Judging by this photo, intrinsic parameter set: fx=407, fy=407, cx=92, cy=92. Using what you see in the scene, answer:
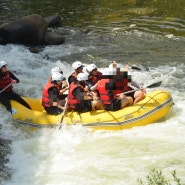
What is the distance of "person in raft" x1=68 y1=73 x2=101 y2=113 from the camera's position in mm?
7996

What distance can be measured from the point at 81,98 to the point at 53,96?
0.57 meters

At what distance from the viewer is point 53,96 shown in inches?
320

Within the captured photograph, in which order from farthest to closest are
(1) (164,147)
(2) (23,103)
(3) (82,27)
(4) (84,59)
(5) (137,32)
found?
(3) (82,27), (5) (137,32), (4) (84,59), (2) (23,103), (1) (164,147)

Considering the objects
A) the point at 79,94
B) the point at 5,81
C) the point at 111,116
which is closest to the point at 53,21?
the point at 5,81

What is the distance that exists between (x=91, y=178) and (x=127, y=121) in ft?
6.08

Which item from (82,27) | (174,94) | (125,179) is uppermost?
(125,179)

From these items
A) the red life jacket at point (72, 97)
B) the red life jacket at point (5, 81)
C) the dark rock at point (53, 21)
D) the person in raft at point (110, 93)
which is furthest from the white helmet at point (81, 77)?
the dark rock at point (53, 21)

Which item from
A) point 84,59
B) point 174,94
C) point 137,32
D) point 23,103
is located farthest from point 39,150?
point 137,32

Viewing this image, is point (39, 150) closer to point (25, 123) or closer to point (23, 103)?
point (25, 123)

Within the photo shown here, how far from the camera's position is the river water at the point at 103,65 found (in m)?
6.57

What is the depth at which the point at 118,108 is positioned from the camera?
26.8 ft

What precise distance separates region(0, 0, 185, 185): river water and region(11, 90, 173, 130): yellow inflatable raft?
147mm

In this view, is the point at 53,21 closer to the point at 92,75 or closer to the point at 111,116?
the point at 92,75

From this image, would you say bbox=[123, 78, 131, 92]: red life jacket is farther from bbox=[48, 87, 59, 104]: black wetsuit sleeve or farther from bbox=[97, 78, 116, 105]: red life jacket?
bbox=[48, 87, 59, 104]: black wetsuit sleeve
